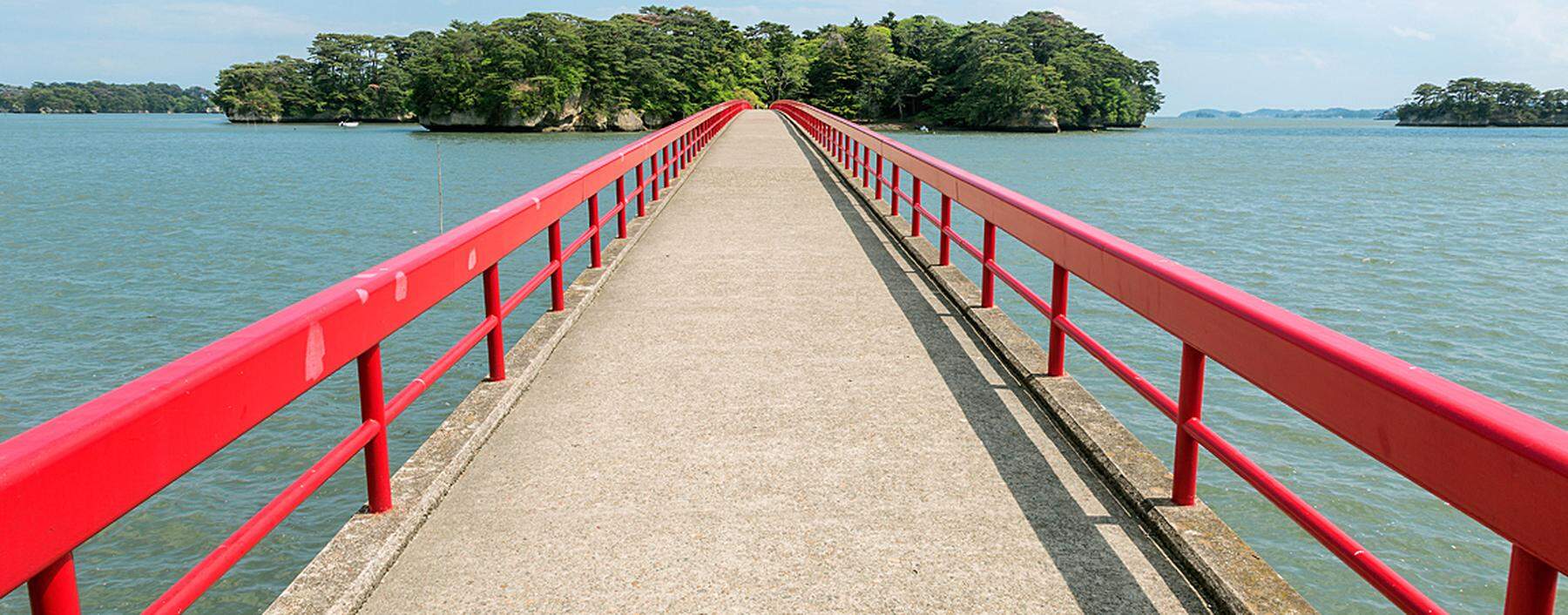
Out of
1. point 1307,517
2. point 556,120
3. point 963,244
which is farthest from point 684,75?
point 1307,517

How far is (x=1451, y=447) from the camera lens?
2221 millimetres

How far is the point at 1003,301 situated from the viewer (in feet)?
63.2

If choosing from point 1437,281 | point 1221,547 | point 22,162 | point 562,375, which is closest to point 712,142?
point 1437,281

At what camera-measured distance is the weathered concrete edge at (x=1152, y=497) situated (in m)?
3.36

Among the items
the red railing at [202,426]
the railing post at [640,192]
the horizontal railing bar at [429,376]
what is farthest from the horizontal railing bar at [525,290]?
the railing post at [640,192]

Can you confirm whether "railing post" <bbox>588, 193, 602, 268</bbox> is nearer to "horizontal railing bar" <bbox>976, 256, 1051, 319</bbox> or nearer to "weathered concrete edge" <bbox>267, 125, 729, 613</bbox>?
"weathered concrete edge" <bbox>267, 125, 729, 613</bbox>

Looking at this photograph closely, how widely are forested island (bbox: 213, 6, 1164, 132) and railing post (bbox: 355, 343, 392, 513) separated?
117 meters

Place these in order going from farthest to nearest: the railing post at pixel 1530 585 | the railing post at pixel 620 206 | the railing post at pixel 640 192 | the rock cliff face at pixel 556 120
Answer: the rock cliff face at pixel 556 120 → the railing post at pixel 640 192 → the railing post at pixel 620 206 → the railing post at pixel 1530 585

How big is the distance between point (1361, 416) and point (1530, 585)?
0.53 meters

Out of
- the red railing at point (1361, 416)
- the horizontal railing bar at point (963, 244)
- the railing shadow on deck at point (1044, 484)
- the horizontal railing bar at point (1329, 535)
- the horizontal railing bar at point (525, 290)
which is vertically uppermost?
the red railing at point (1361, 416)

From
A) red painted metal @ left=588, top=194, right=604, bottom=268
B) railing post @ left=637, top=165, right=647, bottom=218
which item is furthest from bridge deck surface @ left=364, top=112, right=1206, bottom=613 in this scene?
railing post @ left=637, top=165, right=647, bottom=218

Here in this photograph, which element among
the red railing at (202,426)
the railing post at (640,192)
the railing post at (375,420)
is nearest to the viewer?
the red railing at (202,426)

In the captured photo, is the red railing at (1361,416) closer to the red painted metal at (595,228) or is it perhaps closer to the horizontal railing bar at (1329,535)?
the horizontal railing bar at (1329,535)

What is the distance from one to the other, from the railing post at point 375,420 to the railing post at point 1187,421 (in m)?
Answer: 2.62
